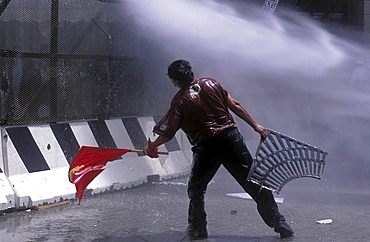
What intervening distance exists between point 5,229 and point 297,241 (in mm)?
2697

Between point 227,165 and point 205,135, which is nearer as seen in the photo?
point 205,135

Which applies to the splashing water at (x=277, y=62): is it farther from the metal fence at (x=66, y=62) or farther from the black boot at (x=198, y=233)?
the black boot at (x=198, y=233)

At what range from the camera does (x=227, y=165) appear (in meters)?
5.33

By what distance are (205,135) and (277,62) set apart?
5.56m

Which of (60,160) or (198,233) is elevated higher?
(198,233)

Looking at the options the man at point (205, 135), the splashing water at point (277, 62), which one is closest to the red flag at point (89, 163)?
the man at point (205, 135)

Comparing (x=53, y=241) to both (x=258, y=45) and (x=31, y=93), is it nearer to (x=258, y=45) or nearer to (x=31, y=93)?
(x=31, y=93)

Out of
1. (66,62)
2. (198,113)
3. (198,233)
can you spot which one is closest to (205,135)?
(198,113)

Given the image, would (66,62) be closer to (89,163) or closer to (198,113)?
(89,163)

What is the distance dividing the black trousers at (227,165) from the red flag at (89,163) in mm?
755

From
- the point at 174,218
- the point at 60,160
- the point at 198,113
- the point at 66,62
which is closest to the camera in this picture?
the point at 198,113

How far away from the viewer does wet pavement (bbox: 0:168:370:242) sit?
538 cm

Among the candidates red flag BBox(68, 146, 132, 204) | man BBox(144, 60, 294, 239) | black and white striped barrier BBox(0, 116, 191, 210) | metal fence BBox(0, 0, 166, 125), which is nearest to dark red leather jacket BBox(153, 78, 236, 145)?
man BBox(144, 60, 294, 239)

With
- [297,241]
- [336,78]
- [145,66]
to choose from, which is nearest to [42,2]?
[145,66]
